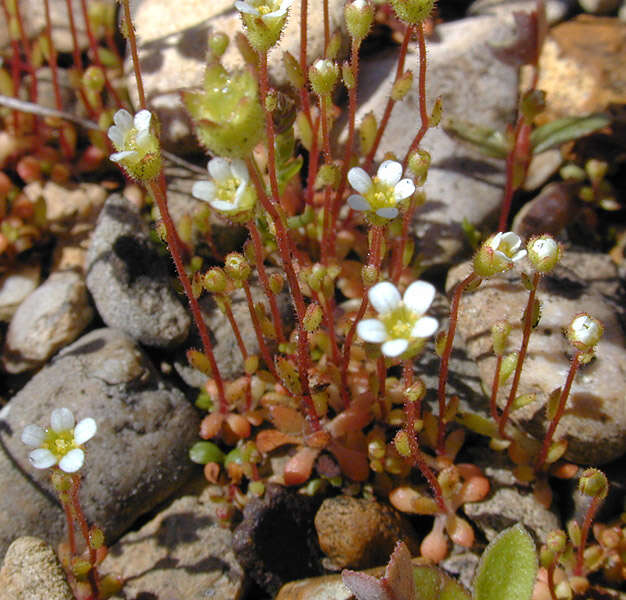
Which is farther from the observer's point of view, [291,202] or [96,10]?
[96,10]

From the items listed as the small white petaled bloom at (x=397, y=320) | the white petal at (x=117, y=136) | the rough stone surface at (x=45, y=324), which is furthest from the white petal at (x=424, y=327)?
the rough stone surface at (x=45, y=324)

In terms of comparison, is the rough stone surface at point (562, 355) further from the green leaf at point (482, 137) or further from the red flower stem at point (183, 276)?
the red flower stem at point (183, 276)

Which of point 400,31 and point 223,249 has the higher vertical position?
point 400,31

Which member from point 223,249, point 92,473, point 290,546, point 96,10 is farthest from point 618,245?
point 96,10

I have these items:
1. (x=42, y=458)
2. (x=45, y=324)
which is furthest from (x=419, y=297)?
(x=45, y=324)

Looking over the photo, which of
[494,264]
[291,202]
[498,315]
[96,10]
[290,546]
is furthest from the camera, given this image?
[96,10]

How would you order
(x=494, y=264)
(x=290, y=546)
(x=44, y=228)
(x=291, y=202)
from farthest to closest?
(x=44, y=228) → (x=291, y=202) → (x=290, y=546) → (x=494, y=264)

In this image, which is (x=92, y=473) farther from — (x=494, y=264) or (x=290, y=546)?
(x=494, y=264)

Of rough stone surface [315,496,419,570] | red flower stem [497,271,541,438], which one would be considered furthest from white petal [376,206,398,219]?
rough stone surface [315,496,419,570]
